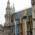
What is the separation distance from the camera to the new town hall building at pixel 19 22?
80 cm

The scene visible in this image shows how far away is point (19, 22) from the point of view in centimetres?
85

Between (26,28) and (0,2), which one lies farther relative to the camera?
(0,2)

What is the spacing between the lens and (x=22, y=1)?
878mm

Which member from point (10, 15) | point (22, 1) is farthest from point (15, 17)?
point (22, 1)

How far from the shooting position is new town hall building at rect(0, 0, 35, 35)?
2.62ft

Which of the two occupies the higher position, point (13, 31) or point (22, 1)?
point (22, 1)

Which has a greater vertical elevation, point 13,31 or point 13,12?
point 13,12

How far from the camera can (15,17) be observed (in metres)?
0.87

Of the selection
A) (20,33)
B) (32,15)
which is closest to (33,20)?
(32,15)

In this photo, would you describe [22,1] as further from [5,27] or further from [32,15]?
[5,27]

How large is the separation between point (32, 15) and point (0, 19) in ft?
0.99

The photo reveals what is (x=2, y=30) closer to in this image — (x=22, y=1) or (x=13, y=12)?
(x=13, y=12)

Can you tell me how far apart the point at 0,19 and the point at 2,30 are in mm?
106

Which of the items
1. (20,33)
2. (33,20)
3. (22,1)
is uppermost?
(22,1)
